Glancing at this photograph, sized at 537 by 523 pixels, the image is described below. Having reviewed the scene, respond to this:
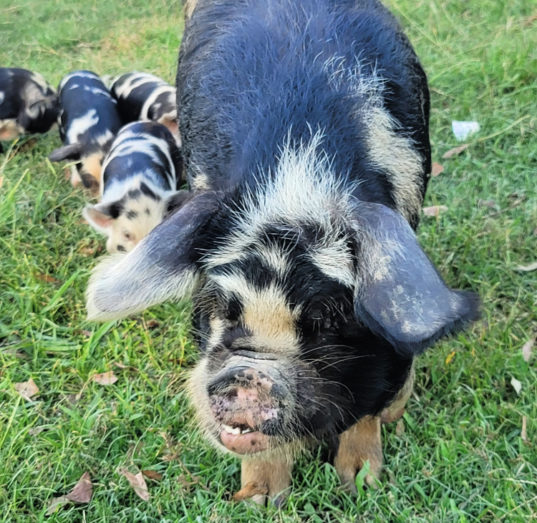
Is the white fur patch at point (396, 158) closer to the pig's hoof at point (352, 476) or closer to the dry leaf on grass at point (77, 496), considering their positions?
the pig's hoof at point (352, 476)

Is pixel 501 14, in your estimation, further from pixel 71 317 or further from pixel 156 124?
pixel 71 317

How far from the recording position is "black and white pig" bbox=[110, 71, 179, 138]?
521 centimetres

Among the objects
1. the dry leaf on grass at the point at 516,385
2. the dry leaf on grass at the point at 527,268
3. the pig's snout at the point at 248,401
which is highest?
the pig's snout at the point at 248,401

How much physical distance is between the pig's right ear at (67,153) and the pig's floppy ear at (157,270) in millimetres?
2577

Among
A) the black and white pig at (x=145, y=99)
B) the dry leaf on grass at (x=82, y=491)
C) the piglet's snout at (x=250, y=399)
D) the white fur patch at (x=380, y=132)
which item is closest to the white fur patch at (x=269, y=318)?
the piglet's snout at (x=250, y=399)

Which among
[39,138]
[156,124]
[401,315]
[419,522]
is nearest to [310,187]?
[401,315]

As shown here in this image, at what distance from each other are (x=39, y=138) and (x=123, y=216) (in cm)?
190

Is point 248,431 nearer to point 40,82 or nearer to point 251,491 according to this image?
point 251,491

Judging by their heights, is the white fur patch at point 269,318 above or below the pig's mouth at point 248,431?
above

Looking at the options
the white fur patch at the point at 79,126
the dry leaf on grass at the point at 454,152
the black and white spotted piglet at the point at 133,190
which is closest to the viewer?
the black and white spotted piglet at the point at 133,190

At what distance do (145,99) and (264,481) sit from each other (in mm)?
3414

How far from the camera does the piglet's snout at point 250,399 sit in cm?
211

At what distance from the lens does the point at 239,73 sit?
282cm

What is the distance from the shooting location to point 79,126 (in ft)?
16.5
